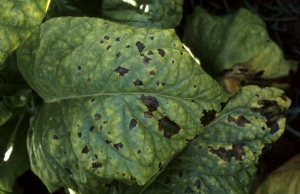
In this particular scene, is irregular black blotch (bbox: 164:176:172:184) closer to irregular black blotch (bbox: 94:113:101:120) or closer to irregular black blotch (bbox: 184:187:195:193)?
irregular black blotch (bbox: 184:187:195:193)

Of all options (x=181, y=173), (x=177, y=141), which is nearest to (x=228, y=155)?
(x=181, y=173)

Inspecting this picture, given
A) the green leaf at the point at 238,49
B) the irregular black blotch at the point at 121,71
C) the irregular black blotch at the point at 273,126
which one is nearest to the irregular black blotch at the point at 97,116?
the irregular black blotch at the point at 121,71

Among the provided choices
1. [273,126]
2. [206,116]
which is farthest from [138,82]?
[273,126]

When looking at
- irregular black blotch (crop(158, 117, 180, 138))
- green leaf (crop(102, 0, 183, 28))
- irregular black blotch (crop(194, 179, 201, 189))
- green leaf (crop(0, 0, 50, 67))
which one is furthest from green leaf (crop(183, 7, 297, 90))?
green leaf (crop(0, 0, 50, 67))

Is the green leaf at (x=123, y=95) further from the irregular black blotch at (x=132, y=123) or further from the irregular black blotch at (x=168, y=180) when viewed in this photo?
the irregular black blotch at (x=168, y=180)

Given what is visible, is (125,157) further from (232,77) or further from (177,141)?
(232,77)

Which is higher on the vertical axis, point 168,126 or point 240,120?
point 168,126

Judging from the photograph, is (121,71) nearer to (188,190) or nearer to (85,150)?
(85,150)
